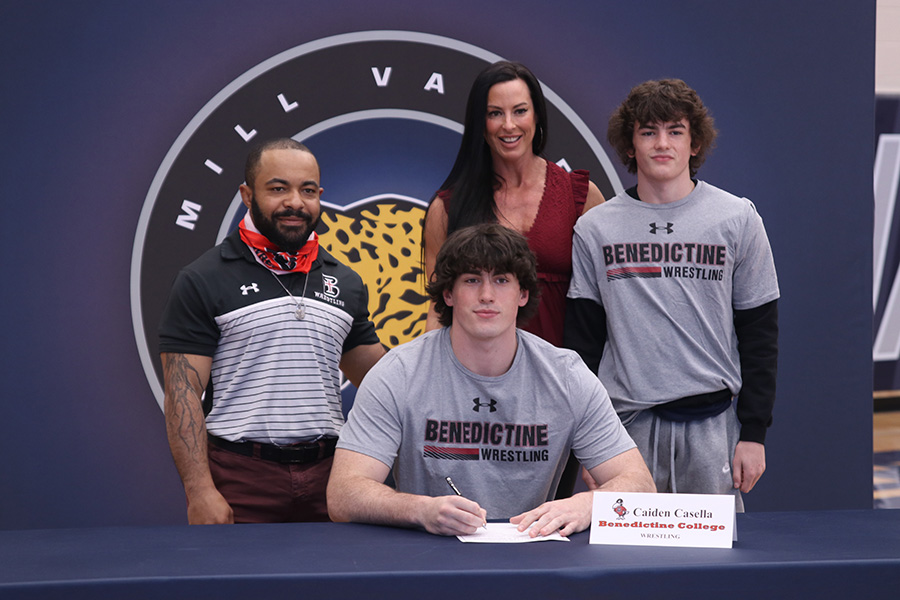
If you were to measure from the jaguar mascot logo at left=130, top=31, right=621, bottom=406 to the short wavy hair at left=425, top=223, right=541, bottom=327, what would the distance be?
1.22 metres

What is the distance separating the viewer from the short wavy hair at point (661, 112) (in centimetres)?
196

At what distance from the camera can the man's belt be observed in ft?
6.94

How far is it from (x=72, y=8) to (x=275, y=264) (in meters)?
1.36

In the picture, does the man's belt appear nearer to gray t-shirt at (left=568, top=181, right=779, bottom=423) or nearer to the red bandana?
the red bandana

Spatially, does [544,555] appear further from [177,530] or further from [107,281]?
[107,281]

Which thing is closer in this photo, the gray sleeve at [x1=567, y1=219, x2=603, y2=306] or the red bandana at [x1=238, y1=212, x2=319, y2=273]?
the gray sleeve at [x1=567, y1=219, x2=603, y2=306]

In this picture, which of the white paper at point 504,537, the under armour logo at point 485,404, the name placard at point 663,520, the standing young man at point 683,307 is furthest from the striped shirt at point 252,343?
the name placard at point 663,520

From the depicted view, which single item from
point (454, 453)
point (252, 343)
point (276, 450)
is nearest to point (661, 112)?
point (454, 453)

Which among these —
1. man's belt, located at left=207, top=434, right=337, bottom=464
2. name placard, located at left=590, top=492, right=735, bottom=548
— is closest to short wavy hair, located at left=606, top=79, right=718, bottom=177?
name placard, located at left=590, top=492, right=735, bottom=548

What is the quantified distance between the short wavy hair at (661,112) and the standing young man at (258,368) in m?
0.80

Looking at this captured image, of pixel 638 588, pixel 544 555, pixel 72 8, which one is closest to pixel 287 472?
pixel 544 555

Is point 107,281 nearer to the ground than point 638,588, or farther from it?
farther from it

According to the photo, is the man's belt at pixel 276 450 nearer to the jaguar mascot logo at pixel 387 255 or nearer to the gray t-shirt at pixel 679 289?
the gray t-shirt at pixel 679 289

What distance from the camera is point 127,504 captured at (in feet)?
Result: 9.70
